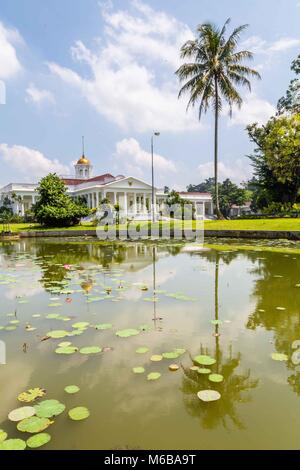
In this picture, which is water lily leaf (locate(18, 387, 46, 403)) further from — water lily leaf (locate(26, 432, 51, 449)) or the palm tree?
the palm tree

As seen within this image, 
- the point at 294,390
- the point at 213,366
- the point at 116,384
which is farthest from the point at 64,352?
the point at 294,390

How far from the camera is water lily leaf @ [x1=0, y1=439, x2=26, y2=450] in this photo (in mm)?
2115

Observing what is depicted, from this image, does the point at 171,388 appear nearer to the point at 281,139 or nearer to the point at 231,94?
the point at 281,139

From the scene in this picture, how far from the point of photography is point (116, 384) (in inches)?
112

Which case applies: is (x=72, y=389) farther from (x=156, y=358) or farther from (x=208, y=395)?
(x=208, y=395)

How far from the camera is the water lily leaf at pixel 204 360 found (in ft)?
10.4

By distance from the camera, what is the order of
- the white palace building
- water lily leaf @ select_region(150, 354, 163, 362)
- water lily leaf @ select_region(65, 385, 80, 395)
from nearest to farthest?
water lily leaf @ select_region(65, 385, 80, 395) < water lily leaf @ select_region(150, 354, 163, 362) < the white palace building

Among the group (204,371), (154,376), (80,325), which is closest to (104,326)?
(80,325)

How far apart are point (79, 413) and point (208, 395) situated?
954 mm

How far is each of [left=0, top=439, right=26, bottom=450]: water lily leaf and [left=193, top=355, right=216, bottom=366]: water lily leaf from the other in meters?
1.63

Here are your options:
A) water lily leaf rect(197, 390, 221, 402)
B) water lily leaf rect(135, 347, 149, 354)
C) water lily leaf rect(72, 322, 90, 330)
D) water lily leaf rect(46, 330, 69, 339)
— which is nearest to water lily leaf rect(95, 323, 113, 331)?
water lily leaf rect(72, 322, 90, 330)
